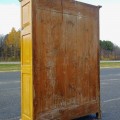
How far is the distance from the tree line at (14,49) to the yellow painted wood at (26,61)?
5199 centimetres

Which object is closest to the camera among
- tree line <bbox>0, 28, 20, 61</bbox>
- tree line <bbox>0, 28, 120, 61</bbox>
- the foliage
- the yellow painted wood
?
the yellow painted wood

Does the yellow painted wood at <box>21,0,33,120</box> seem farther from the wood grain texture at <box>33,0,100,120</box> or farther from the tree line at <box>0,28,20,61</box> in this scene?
the tree line at <box>0,28,20,61</box>

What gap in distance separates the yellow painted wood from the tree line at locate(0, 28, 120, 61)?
51986mm

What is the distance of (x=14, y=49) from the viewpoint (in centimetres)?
6069

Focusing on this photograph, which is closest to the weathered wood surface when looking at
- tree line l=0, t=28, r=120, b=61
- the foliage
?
tree line l=0, t=28, r=120, b=61

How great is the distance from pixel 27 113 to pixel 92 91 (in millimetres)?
2204

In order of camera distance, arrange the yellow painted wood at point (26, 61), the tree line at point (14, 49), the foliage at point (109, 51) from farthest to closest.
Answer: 1. the foliage at point (109, 51)
2. the tree line at point (14, 49)
3. the yellow painted wood at point (26, 61)

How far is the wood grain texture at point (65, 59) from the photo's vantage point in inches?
307

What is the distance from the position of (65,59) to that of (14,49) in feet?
174

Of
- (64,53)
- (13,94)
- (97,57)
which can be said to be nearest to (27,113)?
(64,53)

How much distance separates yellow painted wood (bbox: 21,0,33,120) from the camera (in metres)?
7.73

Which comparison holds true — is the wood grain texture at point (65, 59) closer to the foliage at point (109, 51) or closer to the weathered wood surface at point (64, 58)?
the weathered wood surface at point (64, 58)

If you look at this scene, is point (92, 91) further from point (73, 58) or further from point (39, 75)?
point (39, 75)

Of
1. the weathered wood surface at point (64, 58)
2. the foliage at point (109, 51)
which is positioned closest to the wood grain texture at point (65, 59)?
the weathered wood surface at point (64, 58)
